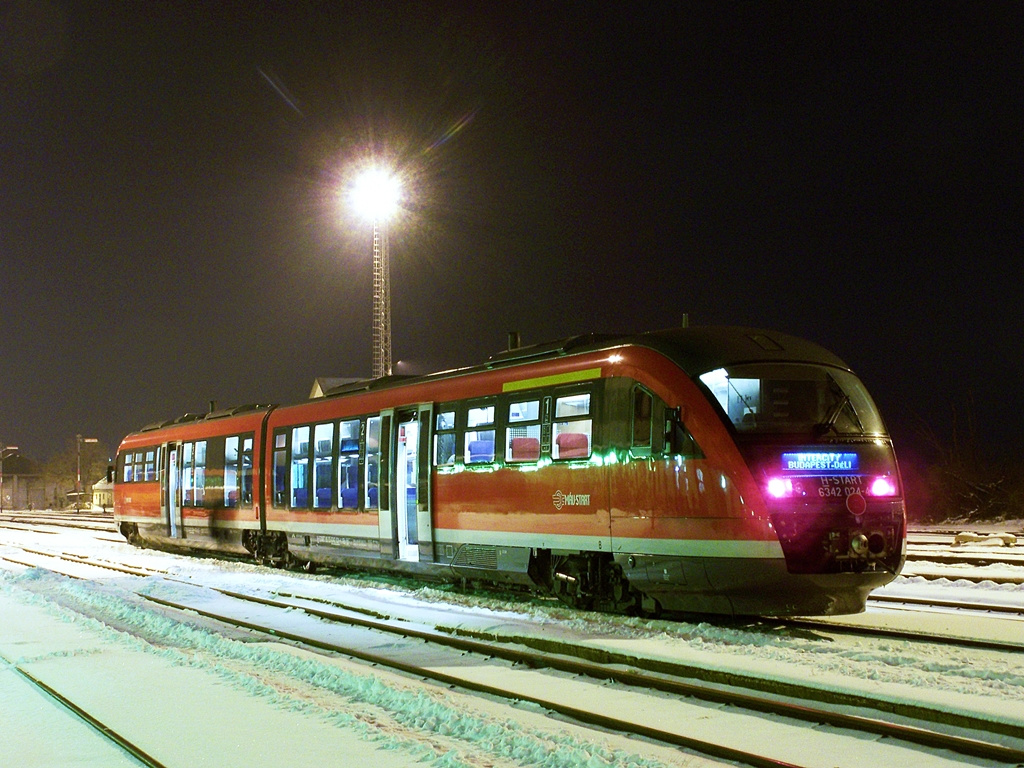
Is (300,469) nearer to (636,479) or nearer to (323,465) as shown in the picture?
(323,465)

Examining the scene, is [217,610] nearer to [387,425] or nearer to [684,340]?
[387,425]

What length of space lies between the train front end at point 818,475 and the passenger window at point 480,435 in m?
3.96

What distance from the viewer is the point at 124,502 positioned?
29750mm

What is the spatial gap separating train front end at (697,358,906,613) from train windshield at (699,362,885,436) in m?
0.01

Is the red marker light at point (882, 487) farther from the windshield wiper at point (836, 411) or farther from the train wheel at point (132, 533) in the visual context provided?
the train wheel at point (132, 533)

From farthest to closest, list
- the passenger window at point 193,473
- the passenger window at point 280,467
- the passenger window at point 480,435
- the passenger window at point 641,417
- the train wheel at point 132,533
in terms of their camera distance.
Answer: the train wheel at point 132,533
the passenger window at point 193,473
the passenger window at point 280,467
the passenger window at point 480,435
the passenger window at point 641,417

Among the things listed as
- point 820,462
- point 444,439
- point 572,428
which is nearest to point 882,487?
point 820,462

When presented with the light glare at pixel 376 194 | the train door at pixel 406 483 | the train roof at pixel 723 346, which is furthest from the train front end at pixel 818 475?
the light glare at pixel 376 194

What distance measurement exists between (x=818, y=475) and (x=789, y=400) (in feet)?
→ 3.17

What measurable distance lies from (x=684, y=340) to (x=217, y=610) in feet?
24.9

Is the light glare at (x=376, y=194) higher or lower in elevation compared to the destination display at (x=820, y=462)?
higher

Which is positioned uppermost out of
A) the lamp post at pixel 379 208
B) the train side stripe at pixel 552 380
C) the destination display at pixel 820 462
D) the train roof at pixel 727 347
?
the lamp post at pixel 379 208

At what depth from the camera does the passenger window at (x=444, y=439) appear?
49.3 ft

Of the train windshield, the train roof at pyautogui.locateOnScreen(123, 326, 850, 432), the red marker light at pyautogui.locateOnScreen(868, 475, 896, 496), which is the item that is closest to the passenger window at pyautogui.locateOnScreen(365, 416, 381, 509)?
the train roof at pyautogui.locateOnScreen(123, 326, 850, 432)
